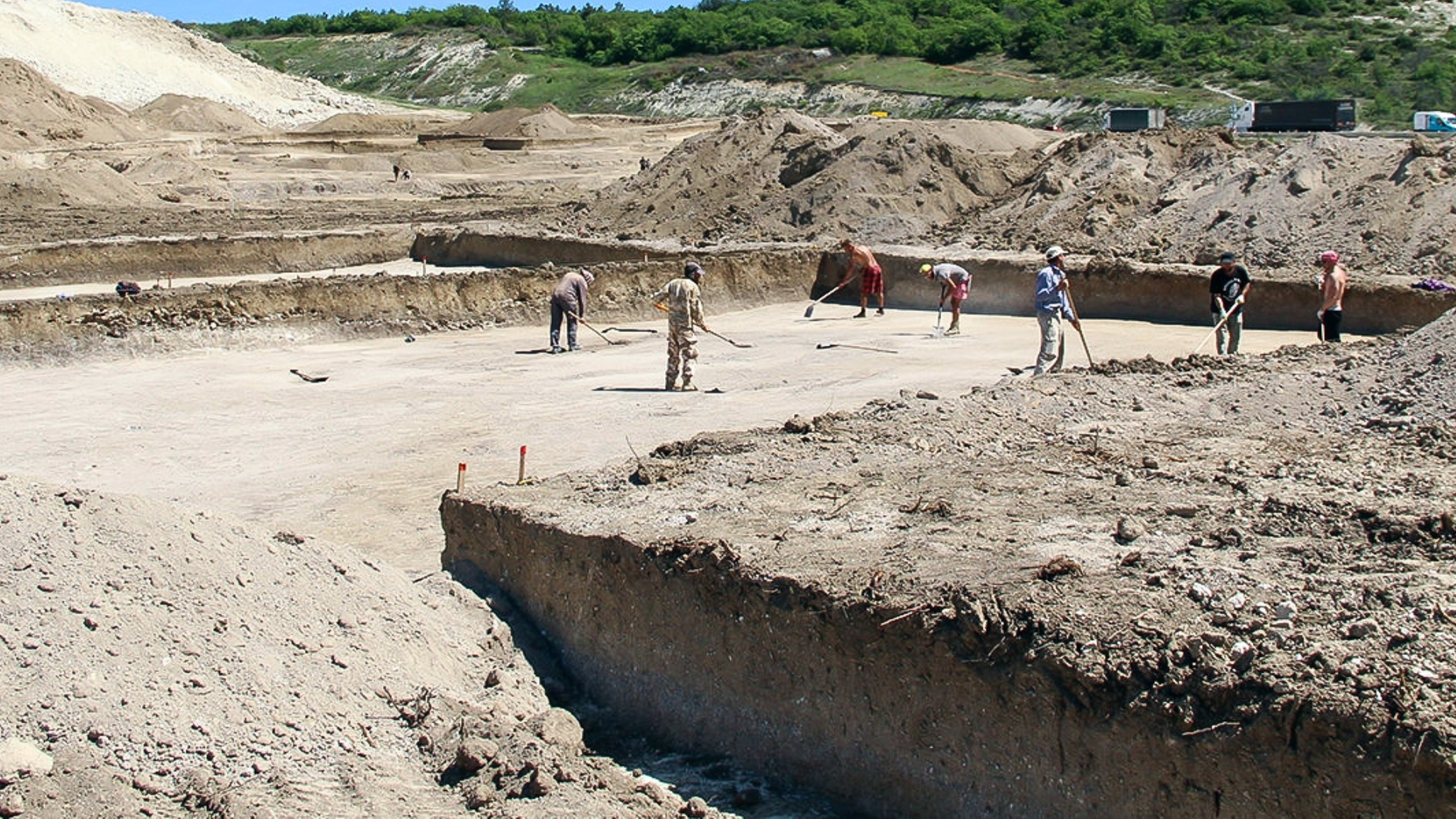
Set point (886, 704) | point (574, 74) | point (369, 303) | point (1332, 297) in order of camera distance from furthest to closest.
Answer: point (574, 74) → point (369, 303) → point (1332, 297) → point (886, 704)

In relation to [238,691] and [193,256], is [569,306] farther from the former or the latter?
[238,691]

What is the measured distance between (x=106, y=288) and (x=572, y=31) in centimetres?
6614

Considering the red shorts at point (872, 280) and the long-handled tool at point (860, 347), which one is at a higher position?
the red shorts at point (872, 280)

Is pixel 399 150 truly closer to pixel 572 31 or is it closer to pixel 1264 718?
pixel 572 31

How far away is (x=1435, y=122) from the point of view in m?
39.4

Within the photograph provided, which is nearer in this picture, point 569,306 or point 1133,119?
point 569,306

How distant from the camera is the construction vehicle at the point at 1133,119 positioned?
4091 centimetres

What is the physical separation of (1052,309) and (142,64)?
2473 inches

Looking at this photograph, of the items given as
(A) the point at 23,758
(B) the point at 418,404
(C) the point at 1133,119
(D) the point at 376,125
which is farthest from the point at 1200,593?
(D) the point at 376,125

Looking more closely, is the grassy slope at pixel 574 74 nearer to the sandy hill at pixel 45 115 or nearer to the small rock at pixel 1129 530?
the sandy hill at pixel 45 115

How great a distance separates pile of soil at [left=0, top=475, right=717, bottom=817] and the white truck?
3783 centimetres

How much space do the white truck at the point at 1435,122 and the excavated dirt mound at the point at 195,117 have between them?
3866 centimetres

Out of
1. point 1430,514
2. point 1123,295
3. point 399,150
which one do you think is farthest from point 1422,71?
point 1430,514

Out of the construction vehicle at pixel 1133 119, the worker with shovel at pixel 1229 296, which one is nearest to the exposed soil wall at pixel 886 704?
the worker with shovel at pixel 1229 296
